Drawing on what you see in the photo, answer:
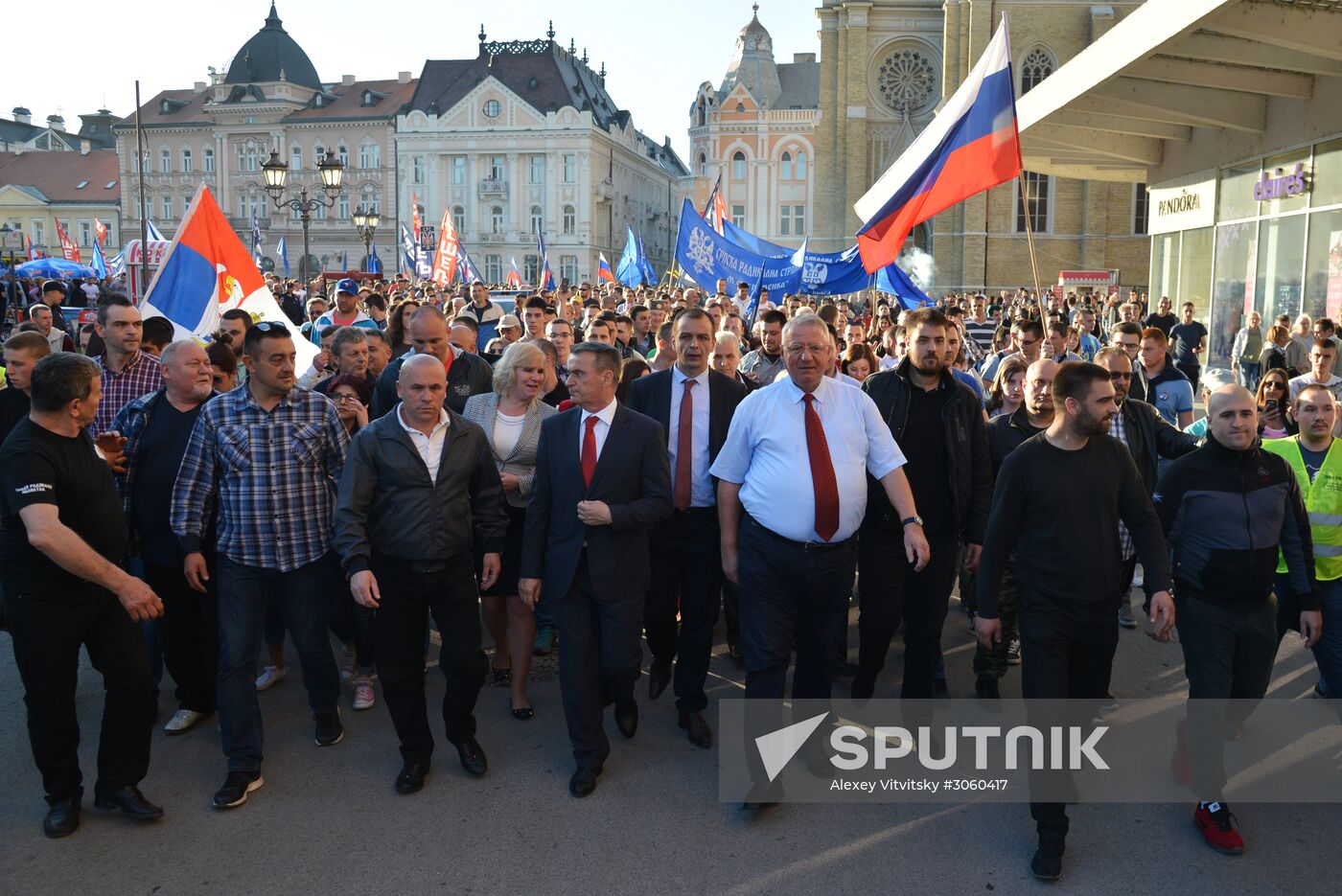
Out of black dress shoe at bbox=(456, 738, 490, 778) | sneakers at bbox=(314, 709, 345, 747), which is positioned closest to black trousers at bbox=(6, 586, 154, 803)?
sneakers at bbox=(314, 709, 345, 747)

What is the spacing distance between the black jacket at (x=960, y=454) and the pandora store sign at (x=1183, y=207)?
16689 millimetres

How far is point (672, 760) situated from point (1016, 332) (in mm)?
4902

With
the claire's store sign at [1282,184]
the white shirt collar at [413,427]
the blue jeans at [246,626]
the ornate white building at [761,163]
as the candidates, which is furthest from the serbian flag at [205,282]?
the ornate white building at [761,163]

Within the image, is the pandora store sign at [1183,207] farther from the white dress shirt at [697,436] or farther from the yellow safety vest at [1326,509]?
the white dress shirt at [697,436]

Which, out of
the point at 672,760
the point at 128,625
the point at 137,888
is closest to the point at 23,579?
the point at 128,625

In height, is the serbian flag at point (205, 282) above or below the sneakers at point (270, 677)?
above

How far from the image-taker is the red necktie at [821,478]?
184 inches

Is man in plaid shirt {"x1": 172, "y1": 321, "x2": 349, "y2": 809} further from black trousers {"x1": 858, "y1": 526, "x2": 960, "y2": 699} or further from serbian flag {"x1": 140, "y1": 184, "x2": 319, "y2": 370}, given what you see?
serbian flag {"x1": 140, "y1": 184, "x2": 319, "y2": 370}

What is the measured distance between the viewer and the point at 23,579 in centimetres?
427

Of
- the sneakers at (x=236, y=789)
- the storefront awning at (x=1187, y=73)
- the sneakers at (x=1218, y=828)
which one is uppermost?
the storefront awning at (x=1187, y=73)

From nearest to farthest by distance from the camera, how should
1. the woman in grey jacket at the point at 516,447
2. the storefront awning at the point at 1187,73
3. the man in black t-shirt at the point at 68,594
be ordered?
the man in black t-shirt at the point at 68,594, the woman in grey jacket at the point at 516,447, the storefront awning at the point at 1187,73

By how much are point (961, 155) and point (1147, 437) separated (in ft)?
9.22

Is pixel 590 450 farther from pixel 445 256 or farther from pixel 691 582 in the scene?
pixel 445 256

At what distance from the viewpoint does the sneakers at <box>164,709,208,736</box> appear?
5445 millimetres
